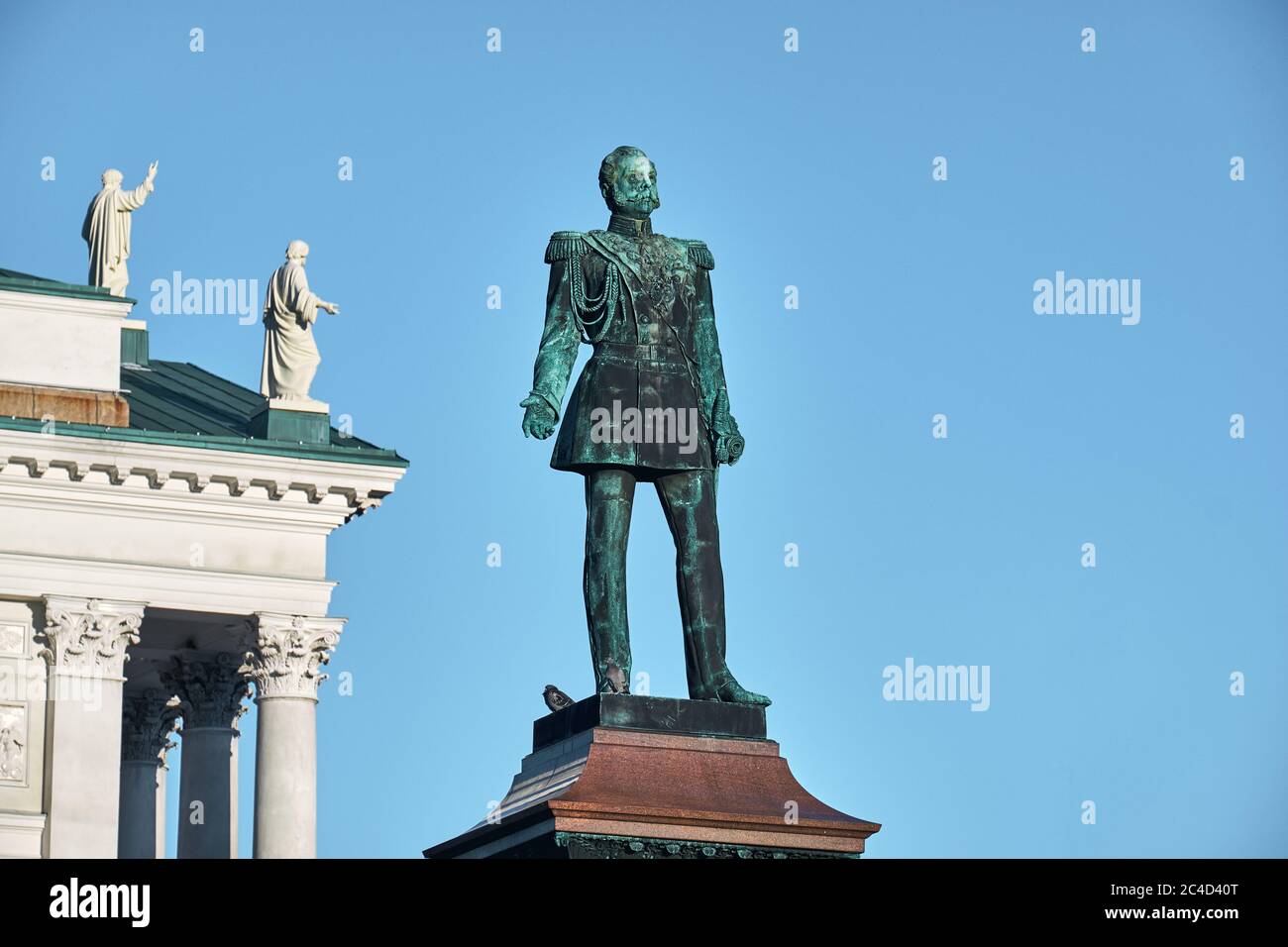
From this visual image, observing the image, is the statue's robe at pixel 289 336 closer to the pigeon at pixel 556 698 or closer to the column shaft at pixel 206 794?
the column shaft at pixel 206 794

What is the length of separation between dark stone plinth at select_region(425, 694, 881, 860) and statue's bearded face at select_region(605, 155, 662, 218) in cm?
424

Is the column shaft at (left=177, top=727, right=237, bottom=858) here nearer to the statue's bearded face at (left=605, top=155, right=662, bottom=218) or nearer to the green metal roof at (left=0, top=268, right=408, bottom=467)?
the green metal roof at (left=0, top=268, right=408, bottom=467)

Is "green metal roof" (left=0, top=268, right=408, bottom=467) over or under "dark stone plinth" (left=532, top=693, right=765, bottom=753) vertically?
over

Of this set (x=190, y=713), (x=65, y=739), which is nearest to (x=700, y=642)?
(x=65, y=739)

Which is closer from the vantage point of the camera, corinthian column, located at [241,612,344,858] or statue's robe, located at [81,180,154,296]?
corinthian column, located at [241,612,344,858]

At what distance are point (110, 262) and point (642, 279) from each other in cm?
3454

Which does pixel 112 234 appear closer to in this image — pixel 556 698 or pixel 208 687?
pixel 208 687

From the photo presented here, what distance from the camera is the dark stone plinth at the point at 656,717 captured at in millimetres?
24000

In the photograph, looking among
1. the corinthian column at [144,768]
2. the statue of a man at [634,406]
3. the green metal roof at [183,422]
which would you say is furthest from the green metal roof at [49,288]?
the statue of a man at [634,406]

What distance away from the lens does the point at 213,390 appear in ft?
196

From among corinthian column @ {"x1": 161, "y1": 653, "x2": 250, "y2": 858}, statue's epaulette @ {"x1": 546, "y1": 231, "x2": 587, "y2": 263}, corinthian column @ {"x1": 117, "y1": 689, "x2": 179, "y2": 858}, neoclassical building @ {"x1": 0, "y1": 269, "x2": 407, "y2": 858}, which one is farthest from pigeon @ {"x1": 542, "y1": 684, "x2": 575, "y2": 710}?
corinthian column @ {"x1": 117, "y1": 689, "x2": 179, "y2": 858}

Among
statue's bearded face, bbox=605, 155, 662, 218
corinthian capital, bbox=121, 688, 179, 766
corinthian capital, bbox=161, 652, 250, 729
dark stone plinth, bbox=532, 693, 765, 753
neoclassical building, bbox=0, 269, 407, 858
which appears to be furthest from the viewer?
corinthian capital, bbox=121, 688, 179, 766

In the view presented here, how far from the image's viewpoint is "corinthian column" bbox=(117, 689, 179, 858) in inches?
2281

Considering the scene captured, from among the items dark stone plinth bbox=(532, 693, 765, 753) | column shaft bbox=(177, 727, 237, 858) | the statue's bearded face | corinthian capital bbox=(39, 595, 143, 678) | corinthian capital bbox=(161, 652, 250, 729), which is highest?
the statue's bearded face
